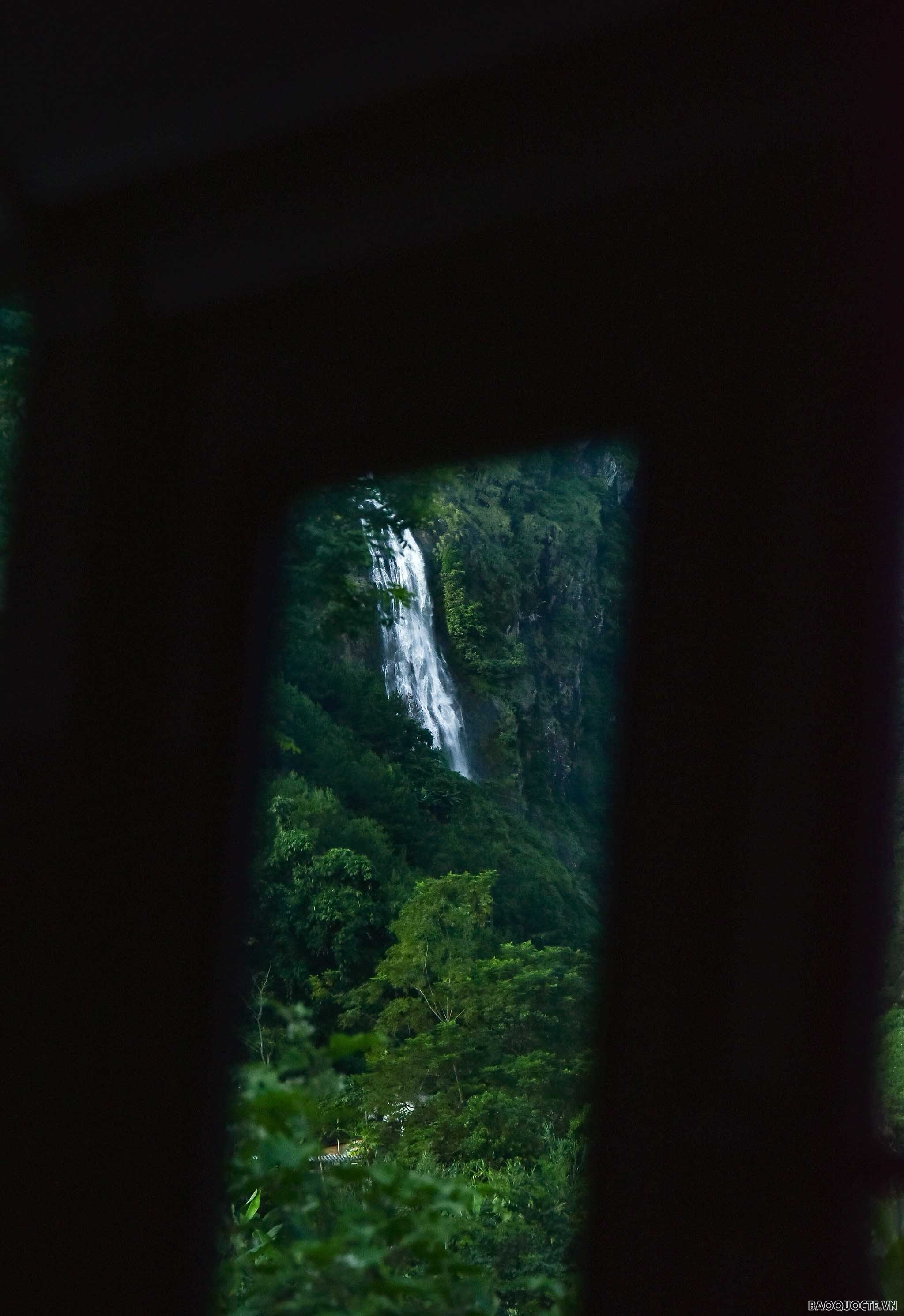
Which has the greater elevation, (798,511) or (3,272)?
(3,272)

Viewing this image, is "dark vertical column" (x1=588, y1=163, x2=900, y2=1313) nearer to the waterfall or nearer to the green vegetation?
the green vegetation

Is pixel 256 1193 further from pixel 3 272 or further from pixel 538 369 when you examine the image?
pixel 3 272

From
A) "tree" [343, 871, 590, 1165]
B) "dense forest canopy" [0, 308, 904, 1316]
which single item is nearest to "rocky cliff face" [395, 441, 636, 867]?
"dense forest canopy" [0, 308, 904, 1316]

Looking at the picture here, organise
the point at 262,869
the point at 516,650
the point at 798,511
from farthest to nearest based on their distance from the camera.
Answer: the point at 516,650, the point at 262,869, the point at 798,511

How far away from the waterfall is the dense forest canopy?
2 cm

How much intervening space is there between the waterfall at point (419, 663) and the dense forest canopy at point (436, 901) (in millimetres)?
16

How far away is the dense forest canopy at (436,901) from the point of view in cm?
108

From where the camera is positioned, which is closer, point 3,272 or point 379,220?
point 379,220

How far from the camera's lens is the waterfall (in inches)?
72.0

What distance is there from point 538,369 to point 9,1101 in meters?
0.99

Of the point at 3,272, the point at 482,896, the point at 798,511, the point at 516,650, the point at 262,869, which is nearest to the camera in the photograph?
the point at 798,511

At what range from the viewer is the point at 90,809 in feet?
3.85

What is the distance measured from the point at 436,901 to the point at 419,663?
21.9 inches

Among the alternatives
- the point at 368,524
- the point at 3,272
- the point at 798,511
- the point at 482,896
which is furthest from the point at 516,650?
the point at 798,511
